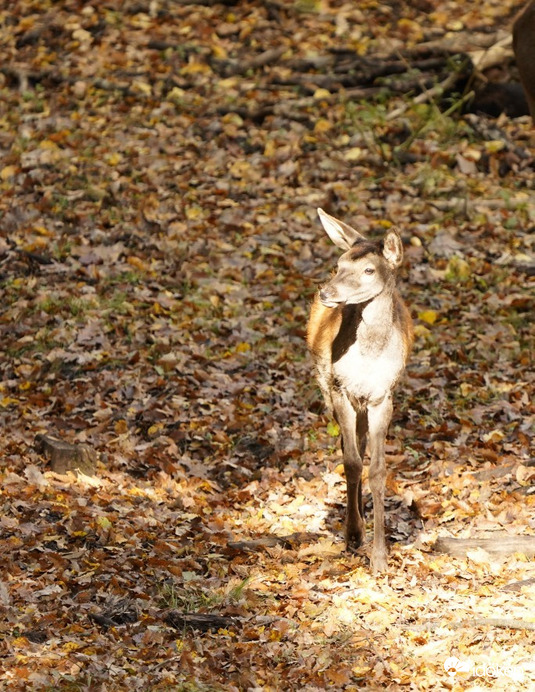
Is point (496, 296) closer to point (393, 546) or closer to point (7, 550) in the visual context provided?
point (393, 546)

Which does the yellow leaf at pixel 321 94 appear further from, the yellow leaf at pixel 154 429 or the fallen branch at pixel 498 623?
the fallen branch at pixel 498 623

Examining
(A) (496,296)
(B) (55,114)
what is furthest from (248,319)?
(B) (55,114)

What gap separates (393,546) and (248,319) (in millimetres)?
4548

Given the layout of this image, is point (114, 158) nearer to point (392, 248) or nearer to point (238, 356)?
point (238, 356)

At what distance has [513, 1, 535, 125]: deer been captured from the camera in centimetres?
1183

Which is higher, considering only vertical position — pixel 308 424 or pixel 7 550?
pixel 7 550

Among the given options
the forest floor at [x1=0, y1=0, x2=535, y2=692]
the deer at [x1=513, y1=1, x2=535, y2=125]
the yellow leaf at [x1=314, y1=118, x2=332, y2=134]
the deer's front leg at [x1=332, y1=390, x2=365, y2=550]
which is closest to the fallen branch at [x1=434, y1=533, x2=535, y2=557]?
the forest floor at [x1=0, y1=0, x2=535, y2=692]

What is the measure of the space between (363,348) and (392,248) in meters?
0.72

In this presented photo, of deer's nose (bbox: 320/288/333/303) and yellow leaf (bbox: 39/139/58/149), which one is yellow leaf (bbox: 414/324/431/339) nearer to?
deer's nose (bbox: 320/288/333/303)

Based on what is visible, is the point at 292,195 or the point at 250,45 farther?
the point at 250,45

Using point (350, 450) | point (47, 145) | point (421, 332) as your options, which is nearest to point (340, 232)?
point (350, 450)

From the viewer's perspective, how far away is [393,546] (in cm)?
757

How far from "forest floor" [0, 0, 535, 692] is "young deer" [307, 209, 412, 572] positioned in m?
0.55

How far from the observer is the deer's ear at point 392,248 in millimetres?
6695
